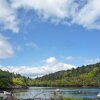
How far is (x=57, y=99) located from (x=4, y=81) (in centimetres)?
17252

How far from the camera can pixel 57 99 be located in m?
30.0

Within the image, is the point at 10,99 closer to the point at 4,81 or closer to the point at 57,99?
the point at 57,99

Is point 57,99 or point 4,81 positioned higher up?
point 4,81

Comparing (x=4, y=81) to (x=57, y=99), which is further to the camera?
(x=4, y=81)

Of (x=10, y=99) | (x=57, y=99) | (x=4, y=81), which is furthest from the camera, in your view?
(x=4, y=81)

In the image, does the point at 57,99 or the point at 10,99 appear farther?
the point at 57,99

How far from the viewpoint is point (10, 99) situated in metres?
18.1

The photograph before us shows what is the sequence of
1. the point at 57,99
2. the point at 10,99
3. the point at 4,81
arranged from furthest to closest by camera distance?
the point at 4,81 < the point at 57,99 < the point at 10,99

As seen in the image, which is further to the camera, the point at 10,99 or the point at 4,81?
the point at 4,81

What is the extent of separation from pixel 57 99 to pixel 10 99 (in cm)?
1249

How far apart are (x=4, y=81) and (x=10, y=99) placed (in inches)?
7240

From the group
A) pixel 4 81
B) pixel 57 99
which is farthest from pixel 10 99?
pixel 4 81

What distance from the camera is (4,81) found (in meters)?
199

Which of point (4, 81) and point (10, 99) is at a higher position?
point (4, 81)
